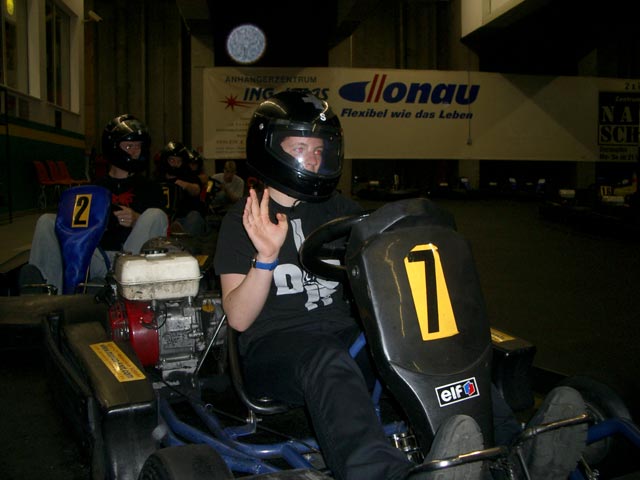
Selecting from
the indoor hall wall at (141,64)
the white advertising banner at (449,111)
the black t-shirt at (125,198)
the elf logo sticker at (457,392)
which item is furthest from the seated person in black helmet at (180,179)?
the indoor hall wall at (141,64)

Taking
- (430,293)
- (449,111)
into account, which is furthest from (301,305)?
(449,111)

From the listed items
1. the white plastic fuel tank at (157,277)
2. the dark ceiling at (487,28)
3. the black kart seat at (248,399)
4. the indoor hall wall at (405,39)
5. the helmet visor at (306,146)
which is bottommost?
the black kart seat at (248,399)

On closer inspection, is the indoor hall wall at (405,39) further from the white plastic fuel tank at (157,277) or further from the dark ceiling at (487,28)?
the white plastic fuel tank at (157,277)

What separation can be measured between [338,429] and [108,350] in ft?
2.33

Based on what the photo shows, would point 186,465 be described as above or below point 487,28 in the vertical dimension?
below

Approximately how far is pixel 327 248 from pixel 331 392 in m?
0.38

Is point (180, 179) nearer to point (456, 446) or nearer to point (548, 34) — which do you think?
point (456, 446)

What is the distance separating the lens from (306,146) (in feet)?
5.74

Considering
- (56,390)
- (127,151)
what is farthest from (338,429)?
(127,151)

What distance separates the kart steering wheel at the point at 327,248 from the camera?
55.0 inches

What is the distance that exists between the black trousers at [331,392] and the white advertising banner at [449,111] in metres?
8.66

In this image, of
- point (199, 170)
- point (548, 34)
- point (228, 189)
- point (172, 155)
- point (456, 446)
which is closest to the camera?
point (456, 446)

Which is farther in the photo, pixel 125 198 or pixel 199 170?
pixel 199 170

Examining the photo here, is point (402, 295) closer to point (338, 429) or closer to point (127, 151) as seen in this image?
point (338, 429)
